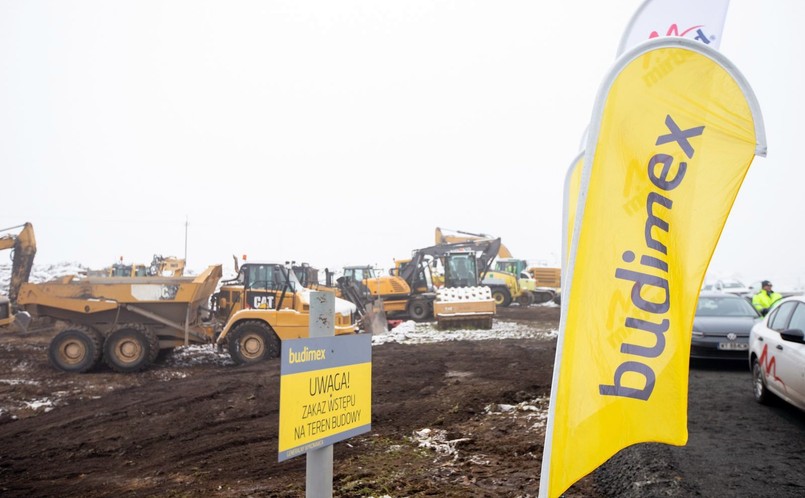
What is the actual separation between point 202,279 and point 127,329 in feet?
6.59

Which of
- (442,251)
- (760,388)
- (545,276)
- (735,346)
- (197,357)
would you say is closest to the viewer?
(760,388)

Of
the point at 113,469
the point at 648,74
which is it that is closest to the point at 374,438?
the point at 113,469

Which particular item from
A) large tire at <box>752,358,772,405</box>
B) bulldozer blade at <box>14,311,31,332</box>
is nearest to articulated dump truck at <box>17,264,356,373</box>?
bulldozer blade at <box>14,311,31,332</box>

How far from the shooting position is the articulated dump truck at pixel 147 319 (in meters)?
13.0

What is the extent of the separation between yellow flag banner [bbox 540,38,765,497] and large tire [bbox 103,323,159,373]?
1246 cm

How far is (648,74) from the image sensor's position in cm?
237

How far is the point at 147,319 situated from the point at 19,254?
8600mm

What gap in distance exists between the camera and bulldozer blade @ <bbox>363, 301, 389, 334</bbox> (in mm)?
19750

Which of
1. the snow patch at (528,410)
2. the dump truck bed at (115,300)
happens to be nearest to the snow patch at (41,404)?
the dump truck bed at (115,300)

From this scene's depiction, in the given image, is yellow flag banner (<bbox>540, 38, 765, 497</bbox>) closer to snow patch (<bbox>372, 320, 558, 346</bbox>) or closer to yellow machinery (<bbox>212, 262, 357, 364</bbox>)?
yellow machinery (<bbox>212, 262, 357, 364</bbox>)

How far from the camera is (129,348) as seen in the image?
13.1 meters

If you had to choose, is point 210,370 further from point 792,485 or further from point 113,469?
point 792,485

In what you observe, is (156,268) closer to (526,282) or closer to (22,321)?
(22,321)

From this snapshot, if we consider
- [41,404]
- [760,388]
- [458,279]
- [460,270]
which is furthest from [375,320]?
[760,388]
